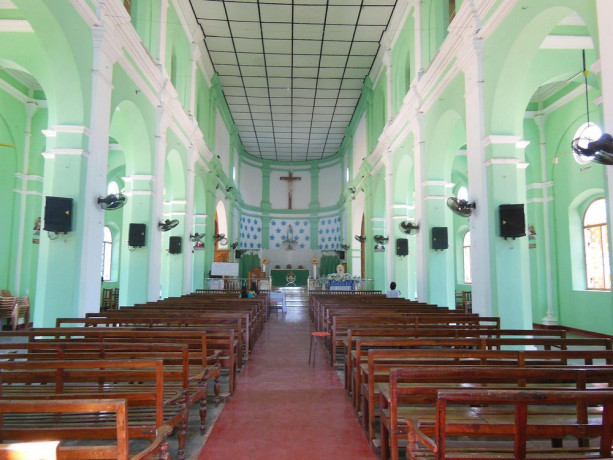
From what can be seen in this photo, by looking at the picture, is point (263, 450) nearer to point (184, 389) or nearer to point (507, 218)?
point (184, 389)

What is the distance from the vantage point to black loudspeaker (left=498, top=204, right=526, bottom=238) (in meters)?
6.71

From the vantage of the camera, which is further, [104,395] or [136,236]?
[136,236]

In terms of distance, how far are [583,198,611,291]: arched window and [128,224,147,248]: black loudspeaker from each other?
10.9 m

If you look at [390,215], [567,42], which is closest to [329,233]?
[390,215]

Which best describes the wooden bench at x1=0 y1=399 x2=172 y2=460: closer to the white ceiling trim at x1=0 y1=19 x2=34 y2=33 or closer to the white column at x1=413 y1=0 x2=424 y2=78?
the white ceiling trim at x1=0 y1=19 x2=34 y2=33

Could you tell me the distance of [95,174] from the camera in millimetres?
7078

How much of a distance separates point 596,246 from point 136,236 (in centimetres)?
1111

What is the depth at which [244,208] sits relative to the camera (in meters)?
25.7

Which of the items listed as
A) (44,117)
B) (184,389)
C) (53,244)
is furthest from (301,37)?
(184,389)

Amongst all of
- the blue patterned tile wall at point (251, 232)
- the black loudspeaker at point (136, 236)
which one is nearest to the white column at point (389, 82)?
the black loudspeaker at point (136, 236)

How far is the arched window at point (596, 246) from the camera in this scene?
34.6 ft

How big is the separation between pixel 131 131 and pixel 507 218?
316 inches

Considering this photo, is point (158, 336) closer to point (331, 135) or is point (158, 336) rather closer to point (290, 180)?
point (331, 135)

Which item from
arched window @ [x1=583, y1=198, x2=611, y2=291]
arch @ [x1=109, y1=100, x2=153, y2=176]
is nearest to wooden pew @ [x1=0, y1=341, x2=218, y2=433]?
arch @ [x1=109, y1=100, x2=153, y2=176]
